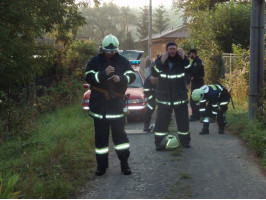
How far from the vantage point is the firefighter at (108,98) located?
6008 millimetres

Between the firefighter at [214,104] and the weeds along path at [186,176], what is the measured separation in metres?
1.08

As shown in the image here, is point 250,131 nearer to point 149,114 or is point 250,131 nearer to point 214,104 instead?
point 214,104

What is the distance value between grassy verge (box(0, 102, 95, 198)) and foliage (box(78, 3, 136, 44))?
85.4 metres

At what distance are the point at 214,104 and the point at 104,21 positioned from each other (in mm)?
90463

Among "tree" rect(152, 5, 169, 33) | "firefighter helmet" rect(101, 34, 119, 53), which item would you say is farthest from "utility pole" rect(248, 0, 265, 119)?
"tree" rect(152, 5, 169, 33)

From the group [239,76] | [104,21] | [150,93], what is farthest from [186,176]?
[104,21]

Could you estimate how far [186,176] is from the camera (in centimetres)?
592

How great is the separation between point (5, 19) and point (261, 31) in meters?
5.45

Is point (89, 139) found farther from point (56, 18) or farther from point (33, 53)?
point (56, 18)

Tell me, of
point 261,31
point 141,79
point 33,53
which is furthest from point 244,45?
point 33,53

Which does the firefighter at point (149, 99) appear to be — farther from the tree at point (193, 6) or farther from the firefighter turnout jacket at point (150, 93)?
the tree at point (193, 6)

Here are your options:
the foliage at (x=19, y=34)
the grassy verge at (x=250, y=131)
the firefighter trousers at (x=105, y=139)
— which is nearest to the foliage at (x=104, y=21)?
the grassy verge at (x=250, y=131)

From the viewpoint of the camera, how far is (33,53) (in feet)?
29.8

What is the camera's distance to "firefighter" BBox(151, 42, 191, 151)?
7730mm
